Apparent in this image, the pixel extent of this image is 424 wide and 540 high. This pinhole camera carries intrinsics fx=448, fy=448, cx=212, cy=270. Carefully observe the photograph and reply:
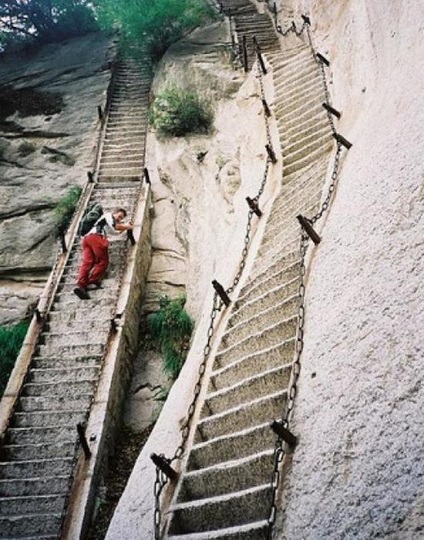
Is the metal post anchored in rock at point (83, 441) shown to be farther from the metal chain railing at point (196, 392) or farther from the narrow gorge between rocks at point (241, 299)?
the metal chain railing at point (196, 392)

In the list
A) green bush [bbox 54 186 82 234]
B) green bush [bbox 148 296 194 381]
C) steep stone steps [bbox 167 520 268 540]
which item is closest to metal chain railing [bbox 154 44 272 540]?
steep stone steps [bbox 167 520 268 540]

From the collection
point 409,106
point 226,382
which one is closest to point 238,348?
point 226,382

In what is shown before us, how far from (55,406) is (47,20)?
1818cm

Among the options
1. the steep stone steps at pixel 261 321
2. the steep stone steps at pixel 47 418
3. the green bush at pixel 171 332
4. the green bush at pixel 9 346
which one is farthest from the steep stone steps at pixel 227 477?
the green bush at pixel 9 346

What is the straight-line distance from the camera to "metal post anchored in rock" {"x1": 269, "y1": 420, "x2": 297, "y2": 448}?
124 inches

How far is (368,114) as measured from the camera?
5.64 meters

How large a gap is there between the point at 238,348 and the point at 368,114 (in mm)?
3358

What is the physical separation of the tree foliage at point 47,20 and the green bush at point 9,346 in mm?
15142

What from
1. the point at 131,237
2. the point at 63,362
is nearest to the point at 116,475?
the point at 63,362

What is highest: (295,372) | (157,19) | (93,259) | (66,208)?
(157,19)

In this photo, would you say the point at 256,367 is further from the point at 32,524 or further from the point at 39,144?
the point at 39,144

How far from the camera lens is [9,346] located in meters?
8.40

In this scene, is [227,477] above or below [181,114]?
below

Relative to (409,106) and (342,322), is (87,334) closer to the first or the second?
(342,322)
